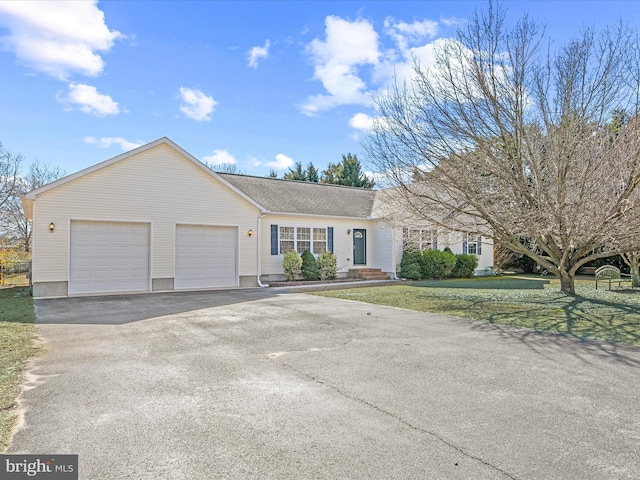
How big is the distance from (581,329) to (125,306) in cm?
1053

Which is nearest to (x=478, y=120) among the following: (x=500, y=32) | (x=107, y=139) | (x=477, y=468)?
(x=500, y=32)

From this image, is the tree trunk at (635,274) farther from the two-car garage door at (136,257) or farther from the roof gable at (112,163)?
the two-car garage door at (136,257)

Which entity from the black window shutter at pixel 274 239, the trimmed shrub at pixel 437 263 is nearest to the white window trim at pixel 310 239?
the black window shutter at pixel 274 239

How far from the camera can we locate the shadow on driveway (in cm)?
907

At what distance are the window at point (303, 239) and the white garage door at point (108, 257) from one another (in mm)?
5816

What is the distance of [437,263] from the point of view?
20391 millimetres

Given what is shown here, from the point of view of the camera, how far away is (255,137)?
93.5 ft

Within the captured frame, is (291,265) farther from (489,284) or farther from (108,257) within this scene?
(489,284)

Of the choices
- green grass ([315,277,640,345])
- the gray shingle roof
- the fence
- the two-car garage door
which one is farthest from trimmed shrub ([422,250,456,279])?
the fence

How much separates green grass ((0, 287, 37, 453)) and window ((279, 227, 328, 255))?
980cm

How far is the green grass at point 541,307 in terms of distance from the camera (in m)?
7.89

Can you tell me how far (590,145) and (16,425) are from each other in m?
11.9

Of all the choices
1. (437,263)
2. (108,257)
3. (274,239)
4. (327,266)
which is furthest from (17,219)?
(437,263)

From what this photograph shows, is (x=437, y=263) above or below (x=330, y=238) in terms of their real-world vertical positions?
below
